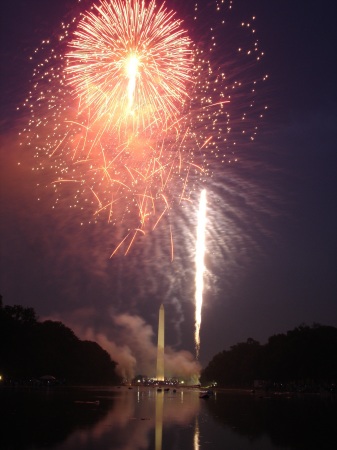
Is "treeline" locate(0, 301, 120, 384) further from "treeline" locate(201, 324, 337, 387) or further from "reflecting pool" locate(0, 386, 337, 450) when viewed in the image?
"reflecting pool" locate(0, 386, 337, 450)

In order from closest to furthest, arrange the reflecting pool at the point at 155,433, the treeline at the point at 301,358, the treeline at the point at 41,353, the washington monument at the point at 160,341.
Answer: the reflecting pool at the point at 155,433
the treeline at the point at 41,353
the treeline at the point at 301,358
the washington monument at the point at 160,341

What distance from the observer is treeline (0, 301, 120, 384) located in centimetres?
8481

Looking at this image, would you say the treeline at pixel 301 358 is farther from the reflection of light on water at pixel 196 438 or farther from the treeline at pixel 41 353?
the reflection of light on water at pixel 196 438

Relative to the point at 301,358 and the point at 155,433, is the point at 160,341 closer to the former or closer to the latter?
the point at 301,358

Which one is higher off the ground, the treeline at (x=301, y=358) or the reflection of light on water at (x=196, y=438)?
the treeline at (x=301, y=358)

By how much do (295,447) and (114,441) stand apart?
6.30 m

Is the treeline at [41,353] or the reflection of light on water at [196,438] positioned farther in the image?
the treeline at [41,353]

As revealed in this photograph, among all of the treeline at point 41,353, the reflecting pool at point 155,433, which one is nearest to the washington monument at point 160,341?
the treeline at point 41,353

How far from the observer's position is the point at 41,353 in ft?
345

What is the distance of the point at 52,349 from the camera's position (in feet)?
375

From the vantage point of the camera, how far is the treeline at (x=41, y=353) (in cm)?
8481

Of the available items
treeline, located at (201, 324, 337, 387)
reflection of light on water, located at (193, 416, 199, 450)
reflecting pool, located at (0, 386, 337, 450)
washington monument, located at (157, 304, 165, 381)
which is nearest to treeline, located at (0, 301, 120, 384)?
washington monument, located at (157, 304, 165, 381)

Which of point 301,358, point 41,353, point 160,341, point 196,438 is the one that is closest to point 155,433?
point 196,438

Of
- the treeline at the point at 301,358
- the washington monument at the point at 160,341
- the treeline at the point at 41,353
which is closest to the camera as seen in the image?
the treeline at the point at 41,353
